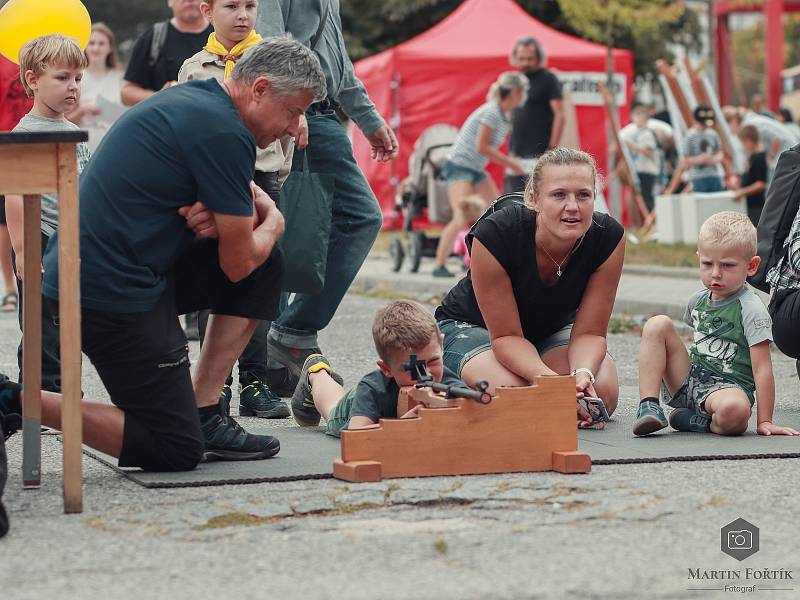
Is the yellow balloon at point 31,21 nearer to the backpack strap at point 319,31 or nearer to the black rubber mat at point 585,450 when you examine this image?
the backpack strap at point 319,31

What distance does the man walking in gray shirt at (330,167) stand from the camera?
6535 mm

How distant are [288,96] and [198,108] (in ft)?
0.90

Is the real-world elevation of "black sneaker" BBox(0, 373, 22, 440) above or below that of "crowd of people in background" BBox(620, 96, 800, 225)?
below

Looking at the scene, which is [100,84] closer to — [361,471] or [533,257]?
[533,257]

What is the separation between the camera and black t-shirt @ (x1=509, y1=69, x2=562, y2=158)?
14516 mm

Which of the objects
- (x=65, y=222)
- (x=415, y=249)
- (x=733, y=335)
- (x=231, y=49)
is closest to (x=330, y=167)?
(x=231, y=49)

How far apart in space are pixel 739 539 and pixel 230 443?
1882 mm

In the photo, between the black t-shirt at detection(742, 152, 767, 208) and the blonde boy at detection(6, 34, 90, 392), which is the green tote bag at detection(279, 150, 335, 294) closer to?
the blonde boy at detection(6, 34, 90, 392)

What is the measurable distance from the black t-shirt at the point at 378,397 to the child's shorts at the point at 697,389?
1091 mm

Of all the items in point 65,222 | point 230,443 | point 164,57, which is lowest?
point 230,443

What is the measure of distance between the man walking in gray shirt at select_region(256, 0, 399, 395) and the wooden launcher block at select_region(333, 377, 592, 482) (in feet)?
6.28

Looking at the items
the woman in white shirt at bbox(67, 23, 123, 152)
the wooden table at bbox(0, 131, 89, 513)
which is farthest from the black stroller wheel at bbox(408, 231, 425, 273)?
the wooden table at bbox(0, 131, 89, 513)

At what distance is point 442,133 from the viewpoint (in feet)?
54.7

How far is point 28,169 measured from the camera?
12.9 ft
